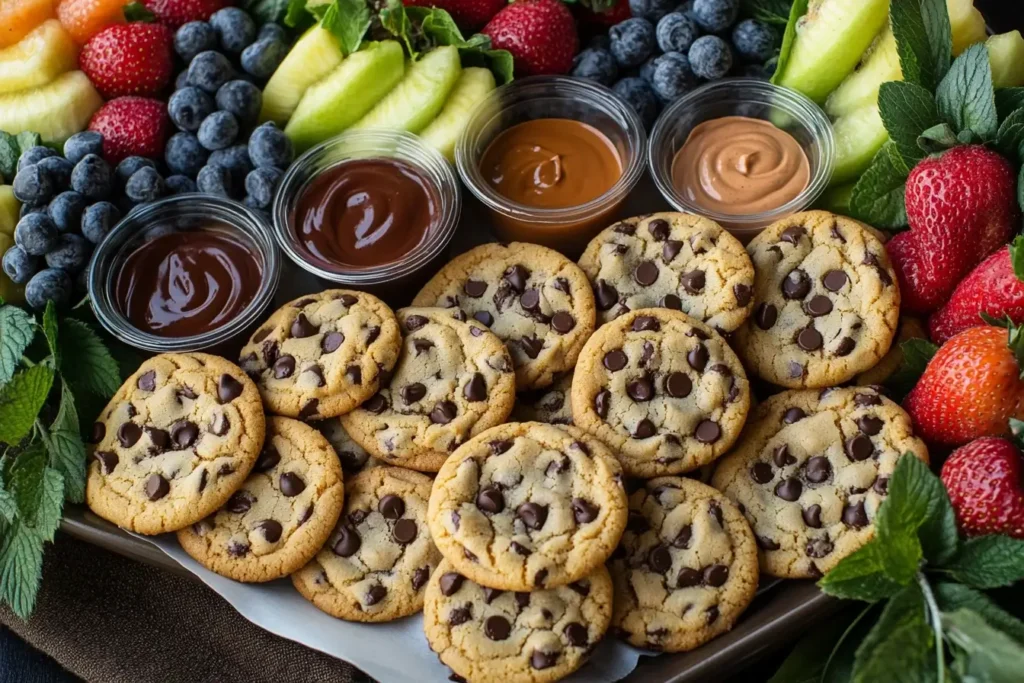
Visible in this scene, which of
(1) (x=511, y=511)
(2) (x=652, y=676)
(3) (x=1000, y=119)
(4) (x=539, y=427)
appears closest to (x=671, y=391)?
(4) (x=539, y=427)

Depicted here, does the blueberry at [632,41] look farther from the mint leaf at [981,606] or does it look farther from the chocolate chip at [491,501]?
the mint leaf at [981,606]

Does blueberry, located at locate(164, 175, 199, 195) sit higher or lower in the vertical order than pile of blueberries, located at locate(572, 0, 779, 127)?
lower

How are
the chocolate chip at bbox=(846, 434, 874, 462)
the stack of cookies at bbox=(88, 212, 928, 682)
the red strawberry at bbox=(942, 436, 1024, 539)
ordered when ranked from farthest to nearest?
the chocolate chip at bbox=(846, 434, 874, 462) → the stack of cookies at bbox=(88, 212, 928, 682) → the red strawberry at bbox=(942, 436, 1024, 539)

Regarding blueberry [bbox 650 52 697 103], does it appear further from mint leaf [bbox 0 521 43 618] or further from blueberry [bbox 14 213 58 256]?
mint leaf [bbox 0 521 43 618]

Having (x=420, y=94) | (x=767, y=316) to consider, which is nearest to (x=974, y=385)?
(x=767, y=316)

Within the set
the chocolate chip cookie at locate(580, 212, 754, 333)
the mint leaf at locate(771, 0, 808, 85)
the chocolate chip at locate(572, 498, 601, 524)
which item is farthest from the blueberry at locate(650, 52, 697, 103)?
the chocolate chip at locate(572, 498, 601, 524)

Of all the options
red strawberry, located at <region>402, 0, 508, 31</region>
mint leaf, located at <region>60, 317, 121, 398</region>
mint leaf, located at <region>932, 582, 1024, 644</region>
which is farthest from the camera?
red strawberry, located at <region>402, 0, 508, 31</region>

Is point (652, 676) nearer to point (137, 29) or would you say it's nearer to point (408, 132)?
point (408, 132)

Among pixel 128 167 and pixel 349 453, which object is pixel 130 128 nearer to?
pixel 128 167
